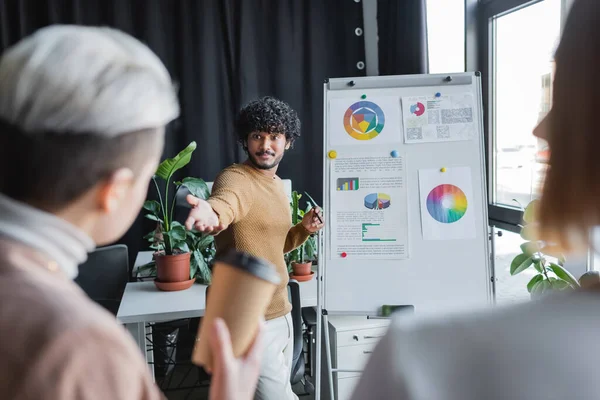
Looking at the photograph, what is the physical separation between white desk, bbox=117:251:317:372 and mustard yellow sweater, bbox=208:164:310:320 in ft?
1.31

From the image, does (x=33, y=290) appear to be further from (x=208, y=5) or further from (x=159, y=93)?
(x=208, y=5)

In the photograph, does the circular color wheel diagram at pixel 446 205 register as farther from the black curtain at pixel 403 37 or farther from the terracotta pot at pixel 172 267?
the black curtain at pixel 403 37

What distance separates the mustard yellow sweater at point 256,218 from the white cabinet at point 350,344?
0.52m

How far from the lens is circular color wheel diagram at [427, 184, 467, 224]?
220 centimetres

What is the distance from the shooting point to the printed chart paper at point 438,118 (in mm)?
2262

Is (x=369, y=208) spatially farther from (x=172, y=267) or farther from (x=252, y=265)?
(x=252, y=265)

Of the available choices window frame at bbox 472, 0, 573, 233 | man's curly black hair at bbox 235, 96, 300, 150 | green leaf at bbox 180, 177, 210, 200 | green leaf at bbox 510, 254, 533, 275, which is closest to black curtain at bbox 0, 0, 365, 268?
green leaf at bbox 180, 177, 210, 200

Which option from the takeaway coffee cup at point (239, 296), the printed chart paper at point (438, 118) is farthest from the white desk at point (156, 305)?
the takeaway coffee cup at point (239, 296)

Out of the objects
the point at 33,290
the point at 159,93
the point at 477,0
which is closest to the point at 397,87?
the point at 477,0

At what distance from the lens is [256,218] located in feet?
6.73

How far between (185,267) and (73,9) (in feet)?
7.25

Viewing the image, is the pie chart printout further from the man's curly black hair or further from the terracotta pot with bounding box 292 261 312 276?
the terracotta pot with bounding box 292 261 312 276

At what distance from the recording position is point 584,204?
486 mm

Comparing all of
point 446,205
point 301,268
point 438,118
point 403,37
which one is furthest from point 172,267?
point 403,37
